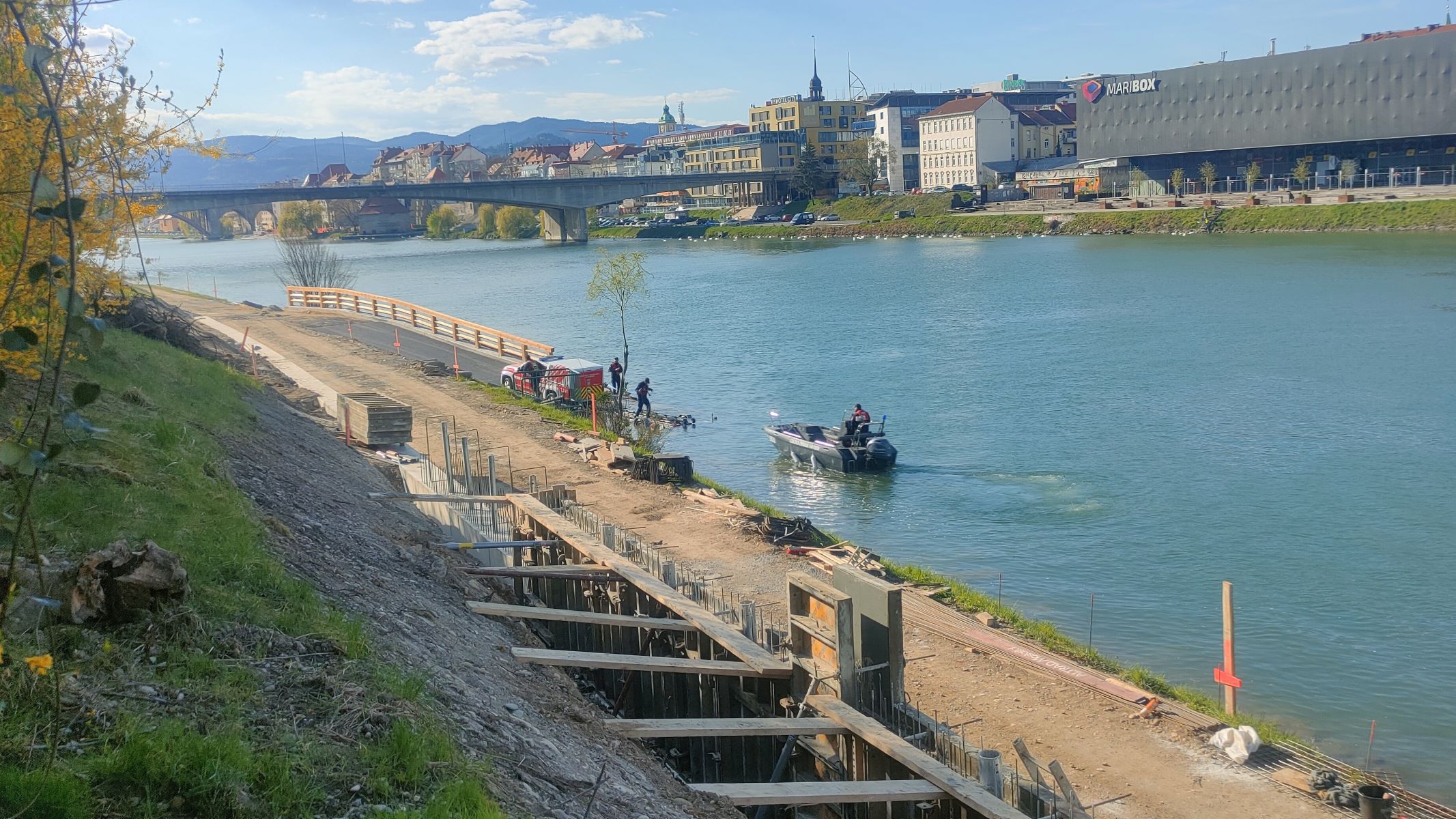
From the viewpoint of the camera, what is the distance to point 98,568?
301 inches

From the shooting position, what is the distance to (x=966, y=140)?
5453 inches

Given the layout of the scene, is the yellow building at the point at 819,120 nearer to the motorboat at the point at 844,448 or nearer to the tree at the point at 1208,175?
the tree at the point at 1208,175

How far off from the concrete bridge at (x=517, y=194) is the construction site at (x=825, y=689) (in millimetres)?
86869

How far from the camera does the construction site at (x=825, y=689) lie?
34.2 ft

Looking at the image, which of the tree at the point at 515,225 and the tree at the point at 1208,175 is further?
the tree at the point at 515,225

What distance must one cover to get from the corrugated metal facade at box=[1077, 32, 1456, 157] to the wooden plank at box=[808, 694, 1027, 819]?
334ft

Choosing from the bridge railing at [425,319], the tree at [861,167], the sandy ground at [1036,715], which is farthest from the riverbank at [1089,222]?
the sandy ground at [1036,715]

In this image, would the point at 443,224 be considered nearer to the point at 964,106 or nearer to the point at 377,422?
the point at 964,106

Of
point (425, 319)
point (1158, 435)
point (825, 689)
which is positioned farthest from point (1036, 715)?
point (425, 319)

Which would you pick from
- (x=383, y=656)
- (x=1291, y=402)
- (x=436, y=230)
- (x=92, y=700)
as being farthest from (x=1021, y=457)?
(x=436, y=230)

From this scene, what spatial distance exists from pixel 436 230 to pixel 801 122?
54.6 meters

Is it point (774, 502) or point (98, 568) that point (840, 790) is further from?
point (774, 502)

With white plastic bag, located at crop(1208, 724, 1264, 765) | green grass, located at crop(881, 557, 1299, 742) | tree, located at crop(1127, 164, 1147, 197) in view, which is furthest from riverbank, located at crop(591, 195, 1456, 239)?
white plastic bag, located at crop(1208, 724, 1264, 765)

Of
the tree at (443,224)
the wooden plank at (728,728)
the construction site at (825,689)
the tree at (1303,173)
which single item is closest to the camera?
the wooden plank at (728,728)
